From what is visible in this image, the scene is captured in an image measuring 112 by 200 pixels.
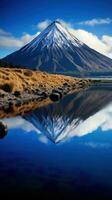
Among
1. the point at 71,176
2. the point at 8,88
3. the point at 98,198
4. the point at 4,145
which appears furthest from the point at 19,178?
the point at 8,88

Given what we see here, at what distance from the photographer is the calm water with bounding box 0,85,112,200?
1574 centimetres

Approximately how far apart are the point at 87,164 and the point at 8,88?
144 ft

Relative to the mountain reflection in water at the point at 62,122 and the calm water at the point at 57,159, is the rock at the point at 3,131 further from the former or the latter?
the mountain reflection in water at the point at 62,122

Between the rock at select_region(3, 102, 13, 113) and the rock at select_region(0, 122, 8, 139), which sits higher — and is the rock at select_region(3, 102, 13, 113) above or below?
below

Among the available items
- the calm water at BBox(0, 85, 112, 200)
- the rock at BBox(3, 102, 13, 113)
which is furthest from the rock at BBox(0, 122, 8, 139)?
the rock at BBox(3, 102, 13, 113)

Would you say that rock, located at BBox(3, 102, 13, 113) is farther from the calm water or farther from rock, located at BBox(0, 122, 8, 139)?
rock, located at BBox(0, 122, 8, 139)

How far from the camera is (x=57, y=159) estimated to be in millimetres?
20922

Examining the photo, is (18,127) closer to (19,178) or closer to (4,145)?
(4,145)

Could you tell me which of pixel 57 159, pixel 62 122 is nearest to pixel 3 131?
pixel 57 159

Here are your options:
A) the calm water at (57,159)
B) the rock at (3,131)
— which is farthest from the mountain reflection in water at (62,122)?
the rock at (3,131)

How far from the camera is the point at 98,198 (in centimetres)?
1477

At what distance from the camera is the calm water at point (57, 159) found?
51.6ft

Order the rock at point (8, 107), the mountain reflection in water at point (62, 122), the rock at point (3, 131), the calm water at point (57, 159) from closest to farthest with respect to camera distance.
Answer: the calm water at point (57, 159), the rock at point (3, 131), the mountain reflection in water at point (62, 122), the rock at point (8, 107)

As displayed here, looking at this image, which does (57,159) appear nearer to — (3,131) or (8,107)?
(3,131)
